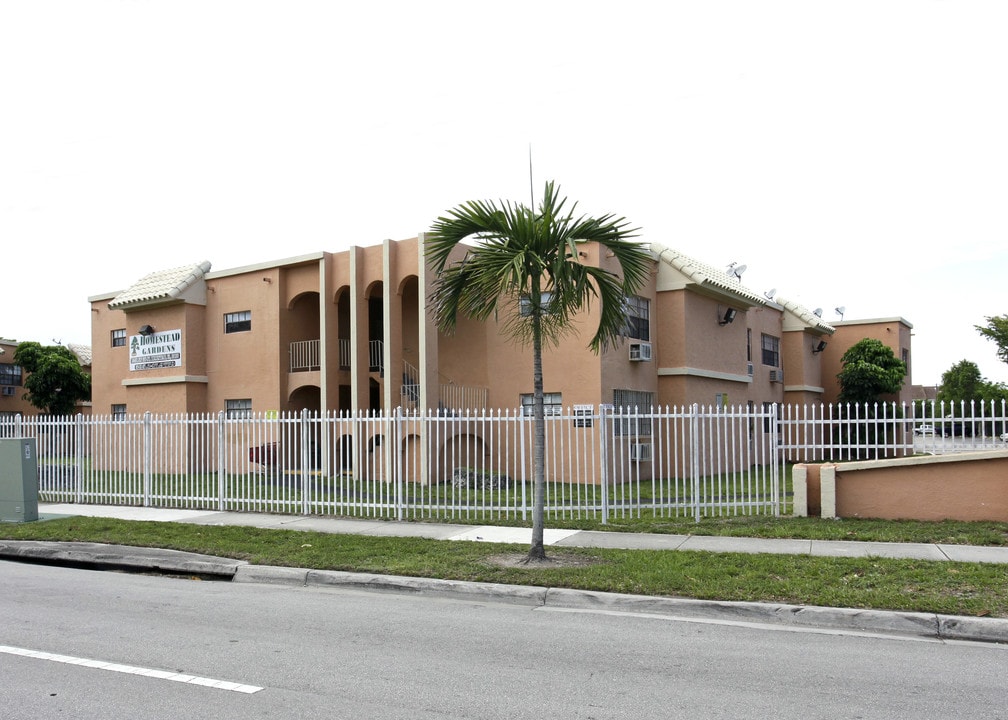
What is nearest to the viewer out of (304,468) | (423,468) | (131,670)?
(131,670)

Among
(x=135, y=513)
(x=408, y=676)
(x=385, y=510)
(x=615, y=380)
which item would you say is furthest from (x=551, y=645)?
(x=615, y=380)

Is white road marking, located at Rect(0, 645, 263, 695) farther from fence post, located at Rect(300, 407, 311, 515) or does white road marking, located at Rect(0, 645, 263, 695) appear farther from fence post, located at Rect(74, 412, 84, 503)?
fence post, located at Rect(74, 412, 84, 503)

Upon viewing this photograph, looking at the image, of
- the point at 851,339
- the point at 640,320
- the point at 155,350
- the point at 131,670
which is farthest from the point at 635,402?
the point at 131,670

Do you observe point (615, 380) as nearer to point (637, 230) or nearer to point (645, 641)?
point (637, 230)

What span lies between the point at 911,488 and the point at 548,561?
5710 millimetres

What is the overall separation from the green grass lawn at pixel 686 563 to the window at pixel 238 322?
41.8 ft

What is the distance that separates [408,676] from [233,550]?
5947mm

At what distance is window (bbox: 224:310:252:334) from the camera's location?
2583 cm

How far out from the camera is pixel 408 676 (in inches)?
230

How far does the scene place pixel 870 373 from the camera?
3173cm

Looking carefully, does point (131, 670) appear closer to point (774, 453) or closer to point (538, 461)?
point (538, 461)

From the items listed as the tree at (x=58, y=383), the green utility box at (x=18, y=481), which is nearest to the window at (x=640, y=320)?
the green utility box at (x=18, y=481)

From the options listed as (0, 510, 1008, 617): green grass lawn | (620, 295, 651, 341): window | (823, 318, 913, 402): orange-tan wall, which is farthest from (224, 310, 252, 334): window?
(823, 318, 913, 402): orange-tan wall

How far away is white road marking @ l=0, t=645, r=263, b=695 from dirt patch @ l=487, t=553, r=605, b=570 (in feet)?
14.6
